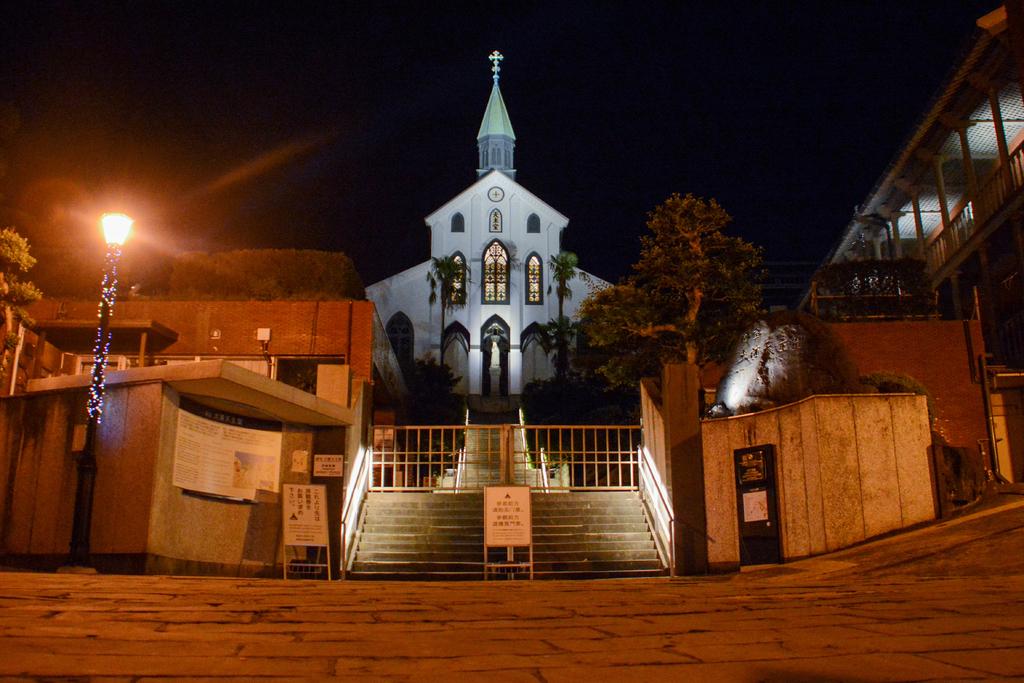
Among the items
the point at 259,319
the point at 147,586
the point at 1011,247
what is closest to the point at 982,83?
the point at 1011,247

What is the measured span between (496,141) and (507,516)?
6169 cm

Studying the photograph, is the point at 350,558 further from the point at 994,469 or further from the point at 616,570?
the point at 994,469

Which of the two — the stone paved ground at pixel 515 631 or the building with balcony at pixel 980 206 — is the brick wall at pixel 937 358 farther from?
the stone paved ground at pixel 515 631

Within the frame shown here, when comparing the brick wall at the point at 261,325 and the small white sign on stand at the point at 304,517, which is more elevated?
the brick wall at the point at 261,325

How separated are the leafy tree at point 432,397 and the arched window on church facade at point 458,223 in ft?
41.4

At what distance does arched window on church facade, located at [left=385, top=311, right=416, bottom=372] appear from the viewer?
5328cm

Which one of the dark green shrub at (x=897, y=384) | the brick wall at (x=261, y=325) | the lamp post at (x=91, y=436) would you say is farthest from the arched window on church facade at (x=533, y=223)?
the lamp post at (x=91, y=436)

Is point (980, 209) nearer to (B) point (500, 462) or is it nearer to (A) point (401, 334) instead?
(B) point (500, 462)

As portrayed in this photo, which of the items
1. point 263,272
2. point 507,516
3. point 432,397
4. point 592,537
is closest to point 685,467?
point 592,537

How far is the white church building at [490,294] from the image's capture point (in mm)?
53594

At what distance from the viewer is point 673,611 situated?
6430 millimetres

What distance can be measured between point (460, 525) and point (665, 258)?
7824mm

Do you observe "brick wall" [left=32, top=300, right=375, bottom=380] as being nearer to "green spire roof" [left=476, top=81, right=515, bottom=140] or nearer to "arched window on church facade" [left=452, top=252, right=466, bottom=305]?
"arched window on church facade" [left=452, top=252, right=466, bottom=305]

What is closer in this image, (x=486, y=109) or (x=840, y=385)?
(x=840, y=385)
